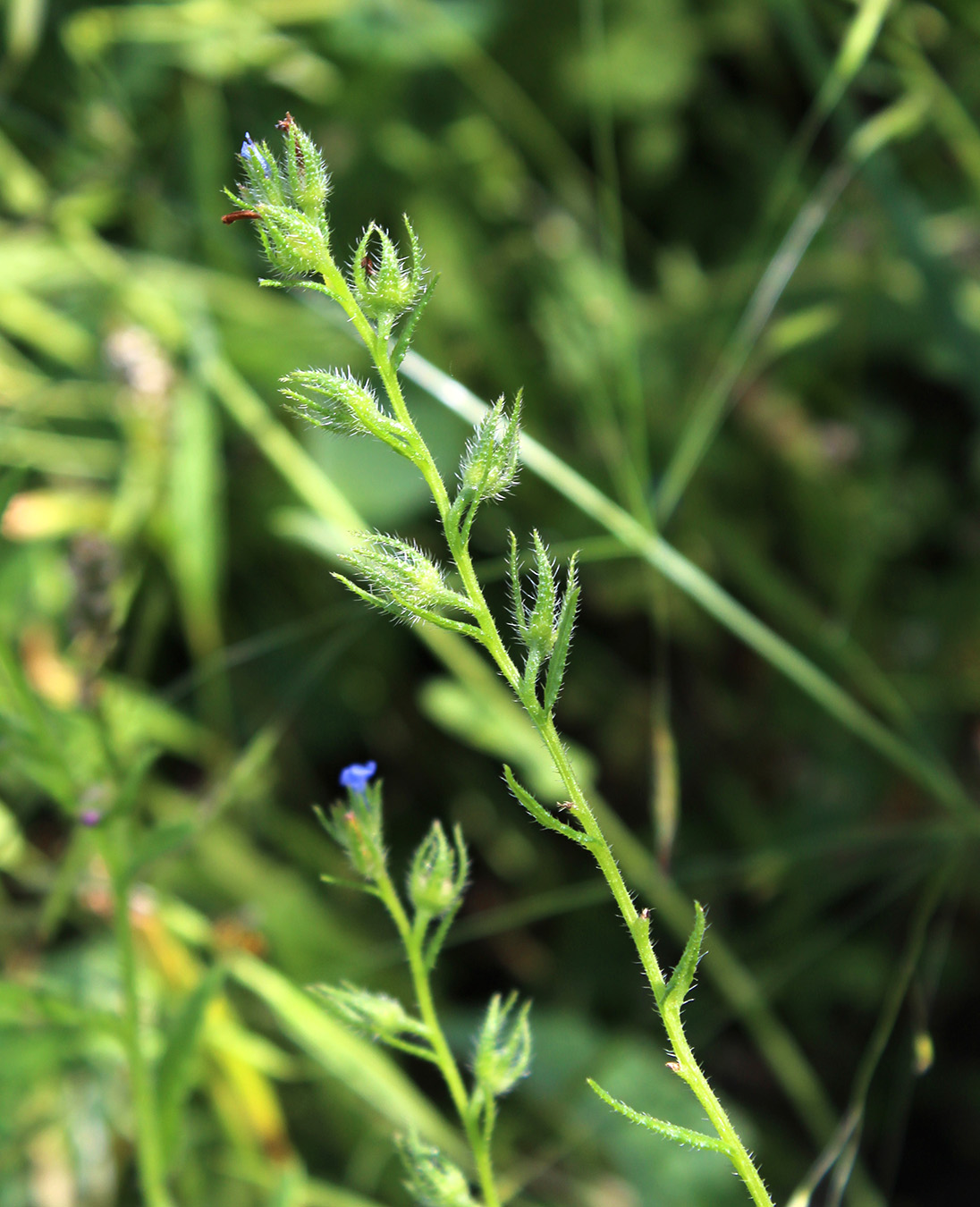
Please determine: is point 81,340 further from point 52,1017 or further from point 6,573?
point 52,1017

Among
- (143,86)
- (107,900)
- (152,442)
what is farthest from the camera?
(143,86)

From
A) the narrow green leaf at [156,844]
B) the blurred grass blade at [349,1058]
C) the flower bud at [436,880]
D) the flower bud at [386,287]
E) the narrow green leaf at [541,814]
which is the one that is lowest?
the blurred grass blade at [349,1058]

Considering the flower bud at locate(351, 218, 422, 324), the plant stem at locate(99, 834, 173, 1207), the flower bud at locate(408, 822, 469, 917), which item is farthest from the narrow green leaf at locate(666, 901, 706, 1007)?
the plant stem at locate(99, 834, 173, 1207)

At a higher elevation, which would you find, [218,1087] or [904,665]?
[904,665]

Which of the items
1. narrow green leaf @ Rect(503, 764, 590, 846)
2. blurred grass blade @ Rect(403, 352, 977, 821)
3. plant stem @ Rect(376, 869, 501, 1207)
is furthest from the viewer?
blurred grass blade @ Rect(403, 352, 977, 821)

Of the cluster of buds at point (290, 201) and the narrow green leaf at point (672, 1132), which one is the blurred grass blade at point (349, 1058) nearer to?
the narrow green leaf at point (672, 1132)

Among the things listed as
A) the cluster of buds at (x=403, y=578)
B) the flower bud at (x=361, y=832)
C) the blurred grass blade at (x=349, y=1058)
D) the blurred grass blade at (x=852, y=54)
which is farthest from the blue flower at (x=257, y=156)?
the blurred grass blade at (x=852, y=54)

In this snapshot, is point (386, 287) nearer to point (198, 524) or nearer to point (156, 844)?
point (156, 844)

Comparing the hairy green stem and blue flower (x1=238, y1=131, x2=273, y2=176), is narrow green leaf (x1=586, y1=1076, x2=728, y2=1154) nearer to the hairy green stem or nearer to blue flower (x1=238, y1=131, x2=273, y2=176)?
the hairy green stem

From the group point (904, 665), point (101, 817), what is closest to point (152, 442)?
point (101, 817)
